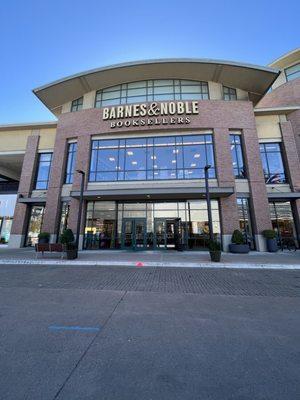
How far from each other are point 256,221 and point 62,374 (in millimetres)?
17038

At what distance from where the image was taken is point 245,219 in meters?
17.4

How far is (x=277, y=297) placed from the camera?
20.0ft

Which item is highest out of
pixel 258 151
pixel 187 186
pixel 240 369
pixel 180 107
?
pixel 180 107

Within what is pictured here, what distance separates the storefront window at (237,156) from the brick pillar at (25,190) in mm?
19111

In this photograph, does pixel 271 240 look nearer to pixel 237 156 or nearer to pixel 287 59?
pixel 237 156

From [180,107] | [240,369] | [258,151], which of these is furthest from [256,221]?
[240,369]

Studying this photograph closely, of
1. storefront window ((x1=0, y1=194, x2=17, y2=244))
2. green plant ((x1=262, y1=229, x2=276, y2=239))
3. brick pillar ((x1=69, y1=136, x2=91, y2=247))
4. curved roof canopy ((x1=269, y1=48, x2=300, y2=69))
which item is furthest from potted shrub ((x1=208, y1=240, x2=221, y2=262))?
curved roof canopy ((x1=269, y1=48, x2=300, y2=69))

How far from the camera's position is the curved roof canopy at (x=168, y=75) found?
62.6 ft

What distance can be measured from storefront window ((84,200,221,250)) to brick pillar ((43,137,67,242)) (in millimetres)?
2794

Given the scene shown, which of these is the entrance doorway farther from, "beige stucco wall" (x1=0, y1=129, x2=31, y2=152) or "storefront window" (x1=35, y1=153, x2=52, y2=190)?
"beige stucco wall" (x1=0, y1=129, x2=31, y2=152)

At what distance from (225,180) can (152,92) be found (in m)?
11.5

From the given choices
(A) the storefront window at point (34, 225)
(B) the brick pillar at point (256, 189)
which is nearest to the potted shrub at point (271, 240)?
(B) the brick pillar at point (256, 189)

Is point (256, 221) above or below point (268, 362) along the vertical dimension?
above

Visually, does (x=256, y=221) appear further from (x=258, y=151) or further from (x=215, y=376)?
(x=215, y=376)
